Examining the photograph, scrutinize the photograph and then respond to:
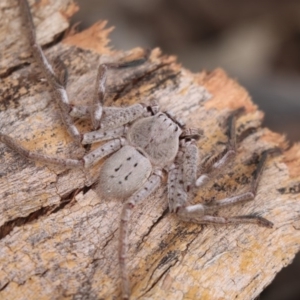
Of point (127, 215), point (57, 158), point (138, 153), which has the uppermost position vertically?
point (138, 153)

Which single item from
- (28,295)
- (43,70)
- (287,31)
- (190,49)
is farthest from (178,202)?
(287,31)

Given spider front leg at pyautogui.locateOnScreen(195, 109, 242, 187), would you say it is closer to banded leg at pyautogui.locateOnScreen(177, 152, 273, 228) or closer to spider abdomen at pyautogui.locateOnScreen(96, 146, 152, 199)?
banded leg at pyautogui.locateOnScreen(177, 152, 273, 228)

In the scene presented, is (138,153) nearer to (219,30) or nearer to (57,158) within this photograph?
(57,158)

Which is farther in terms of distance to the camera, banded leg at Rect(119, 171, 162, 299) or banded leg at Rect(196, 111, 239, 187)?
banded leg at Rect(196, 111, 239, 187)

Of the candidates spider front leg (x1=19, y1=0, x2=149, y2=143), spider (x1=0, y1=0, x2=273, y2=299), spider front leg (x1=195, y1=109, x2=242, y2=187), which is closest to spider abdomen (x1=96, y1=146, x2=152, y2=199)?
spider (x1=0, y1=0, x2=273, y2=299)

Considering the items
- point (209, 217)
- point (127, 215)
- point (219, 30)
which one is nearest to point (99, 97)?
point (127, 215)

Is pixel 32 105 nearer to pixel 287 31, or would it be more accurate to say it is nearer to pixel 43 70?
pixel 43 70

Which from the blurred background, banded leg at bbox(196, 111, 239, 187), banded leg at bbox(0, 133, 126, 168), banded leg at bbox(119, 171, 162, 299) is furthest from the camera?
the blurred background

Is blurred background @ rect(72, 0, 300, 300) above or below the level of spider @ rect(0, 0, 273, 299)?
above
